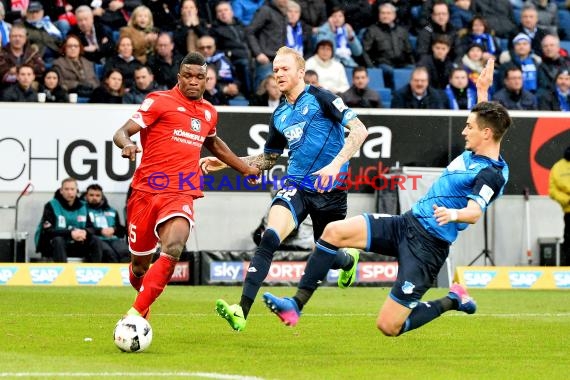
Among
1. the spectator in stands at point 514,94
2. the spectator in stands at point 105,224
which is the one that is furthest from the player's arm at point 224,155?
the spectator in stands at point 514,94

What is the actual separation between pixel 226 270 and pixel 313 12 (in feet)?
20.5

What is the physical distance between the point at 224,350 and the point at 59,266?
358 inches

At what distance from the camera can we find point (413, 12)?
24031 mm

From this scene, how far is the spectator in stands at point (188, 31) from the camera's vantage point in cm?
2116

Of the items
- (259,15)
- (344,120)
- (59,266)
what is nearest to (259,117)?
(259,15)

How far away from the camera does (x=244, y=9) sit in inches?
901

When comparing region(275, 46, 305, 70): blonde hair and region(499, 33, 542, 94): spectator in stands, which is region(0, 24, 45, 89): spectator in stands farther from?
region(275, 46, 305, 70): blonde hair

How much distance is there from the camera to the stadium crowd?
20.1 m

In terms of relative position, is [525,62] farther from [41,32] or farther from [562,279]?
[41,32]

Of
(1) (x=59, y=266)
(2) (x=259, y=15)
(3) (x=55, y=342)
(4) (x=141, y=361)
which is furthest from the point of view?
(2) (x=259, y=15)

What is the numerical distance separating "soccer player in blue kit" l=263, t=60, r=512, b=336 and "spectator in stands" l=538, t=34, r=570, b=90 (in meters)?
13.7

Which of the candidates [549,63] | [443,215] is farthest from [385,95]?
[443,215]

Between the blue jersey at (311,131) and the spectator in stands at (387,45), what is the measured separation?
11669mm

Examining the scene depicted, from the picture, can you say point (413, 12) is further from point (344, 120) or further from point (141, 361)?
point (141, 361)
